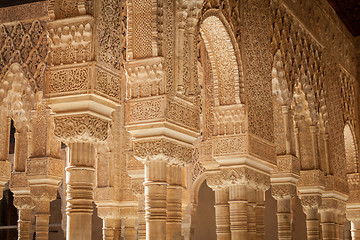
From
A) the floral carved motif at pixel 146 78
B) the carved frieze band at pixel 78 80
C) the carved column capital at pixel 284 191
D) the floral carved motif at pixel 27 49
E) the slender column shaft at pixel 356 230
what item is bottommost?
the slender column shaft at pixel 356 230

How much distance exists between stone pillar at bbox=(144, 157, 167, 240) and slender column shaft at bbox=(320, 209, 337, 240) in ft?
22.5

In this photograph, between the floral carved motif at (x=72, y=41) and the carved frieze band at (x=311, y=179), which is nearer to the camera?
the floral carved motif at (x=72, y=41)

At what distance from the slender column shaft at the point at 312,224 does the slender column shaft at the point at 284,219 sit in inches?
42.3

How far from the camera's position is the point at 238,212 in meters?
8.47

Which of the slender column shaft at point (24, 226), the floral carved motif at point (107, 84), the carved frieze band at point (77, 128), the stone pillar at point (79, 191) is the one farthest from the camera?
the slender column shaft at point (24, 226)

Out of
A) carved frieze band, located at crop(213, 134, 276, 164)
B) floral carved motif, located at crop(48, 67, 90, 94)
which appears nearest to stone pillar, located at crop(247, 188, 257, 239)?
carved frieze band, located at crop(213, 134, 276, 164)

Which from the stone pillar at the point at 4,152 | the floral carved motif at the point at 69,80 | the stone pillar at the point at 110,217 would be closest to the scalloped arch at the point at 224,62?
the floral carved motif at the point at 69,80

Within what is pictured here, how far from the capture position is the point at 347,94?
1405 centimetres

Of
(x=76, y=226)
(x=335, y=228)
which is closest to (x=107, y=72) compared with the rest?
(x=76, y=226)

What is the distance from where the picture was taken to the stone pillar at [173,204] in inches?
254

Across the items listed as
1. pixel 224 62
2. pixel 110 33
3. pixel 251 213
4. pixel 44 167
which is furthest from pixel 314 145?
pixel 110 33

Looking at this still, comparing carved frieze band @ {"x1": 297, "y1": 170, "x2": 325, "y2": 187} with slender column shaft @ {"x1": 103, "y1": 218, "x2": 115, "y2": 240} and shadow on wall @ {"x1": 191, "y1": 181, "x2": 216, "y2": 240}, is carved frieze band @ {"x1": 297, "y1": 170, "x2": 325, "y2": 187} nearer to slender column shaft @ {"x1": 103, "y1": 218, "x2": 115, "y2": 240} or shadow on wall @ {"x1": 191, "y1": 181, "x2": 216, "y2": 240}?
slender column shaft @ {"x1": 103, "y1": 218, "x2": 115, "y2": 240}

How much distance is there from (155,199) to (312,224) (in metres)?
6.33

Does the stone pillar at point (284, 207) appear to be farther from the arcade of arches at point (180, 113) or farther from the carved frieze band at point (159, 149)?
the carved frieze band at point (159, 149)
